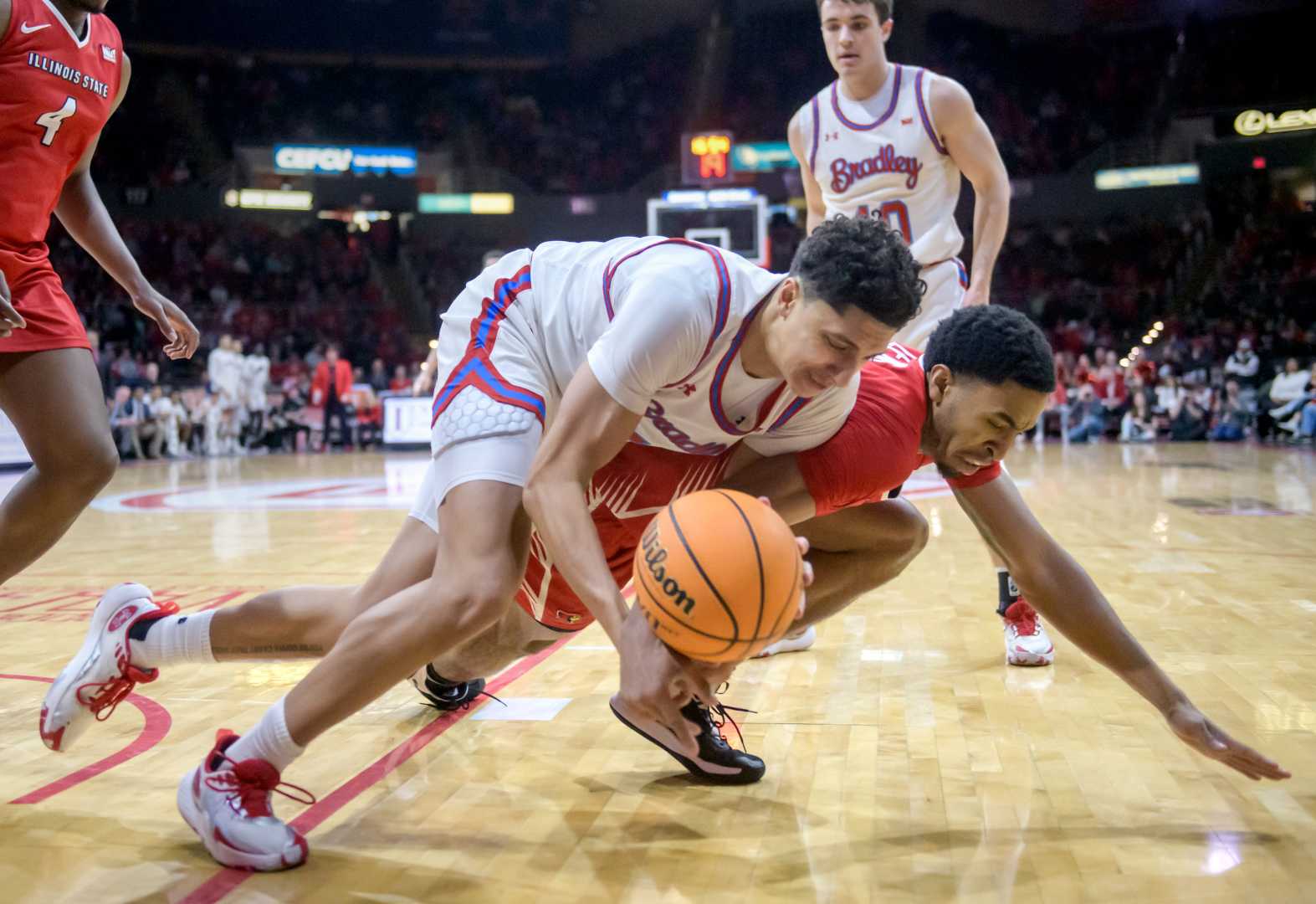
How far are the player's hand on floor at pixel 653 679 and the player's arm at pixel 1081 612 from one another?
1.13m

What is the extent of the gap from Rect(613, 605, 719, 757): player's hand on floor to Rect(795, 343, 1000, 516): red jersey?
103cm

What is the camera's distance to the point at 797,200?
30.2 meters

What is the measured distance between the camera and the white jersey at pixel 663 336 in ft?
7.98

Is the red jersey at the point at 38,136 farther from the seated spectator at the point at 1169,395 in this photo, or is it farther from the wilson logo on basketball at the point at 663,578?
the seated spectator at the point at 1169,395

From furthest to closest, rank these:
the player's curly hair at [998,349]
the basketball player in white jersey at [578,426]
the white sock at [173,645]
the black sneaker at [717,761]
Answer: the white sock at [173,645]
the black sneaker at [717,761]
the player's curly hair at [998,349]
the basketball player in white jersey at [578,426]

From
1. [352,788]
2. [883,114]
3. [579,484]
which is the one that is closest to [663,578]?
[579,484]

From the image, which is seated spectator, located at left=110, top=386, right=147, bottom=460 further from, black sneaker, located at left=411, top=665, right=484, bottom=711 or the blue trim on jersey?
black sneaker, located at left=411, top=665, right=484, bottom=711

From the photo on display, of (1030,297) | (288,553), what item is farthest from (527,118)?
(288,553)

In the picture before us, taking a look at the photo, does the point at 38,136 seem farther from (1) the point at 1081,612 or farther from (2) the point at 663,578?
(1) the point at 1081,612

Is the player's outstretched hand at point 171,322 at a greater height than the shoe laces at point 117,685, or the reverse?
the player's outstretched hand at point 171,322

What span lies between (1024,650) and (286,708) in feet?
8.50

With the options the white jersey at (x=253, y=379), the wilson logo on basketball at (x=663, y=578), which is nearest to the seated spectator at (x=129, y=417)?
the white jersey at (x=253, y=379)

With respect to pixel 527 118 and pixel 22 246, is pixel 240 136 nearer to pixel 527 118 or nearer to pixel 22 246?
pixel 527 118

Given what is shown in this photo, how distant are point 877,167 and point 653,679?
3245mm
